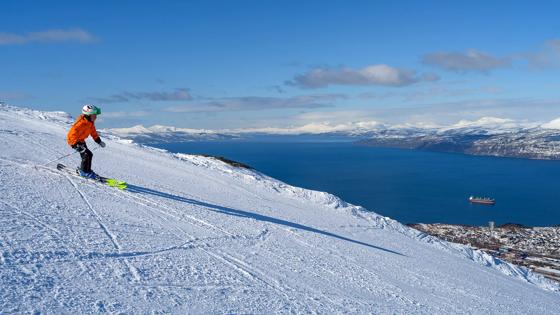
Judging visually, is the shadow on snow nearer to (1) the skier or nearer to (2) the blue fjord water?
(1) the skier

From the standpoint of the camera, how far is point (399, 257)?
12.4 metres

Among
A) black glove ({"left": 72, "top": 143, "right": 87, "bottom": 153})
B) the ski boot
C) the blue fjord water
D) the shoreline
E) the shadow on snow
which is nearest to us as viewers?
black glove ({"left": 72, "top": 143, "right": 87, "bottom": 153})

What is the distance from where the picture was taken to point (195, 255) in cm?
781

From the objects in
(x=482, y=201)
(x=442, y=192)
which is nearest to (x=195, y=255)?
(x=482, y=201)

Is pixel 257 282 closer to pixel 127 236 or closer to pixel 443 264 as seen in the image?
pixel 127 236

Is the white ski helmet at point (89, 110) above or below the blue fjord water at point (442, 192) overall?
above

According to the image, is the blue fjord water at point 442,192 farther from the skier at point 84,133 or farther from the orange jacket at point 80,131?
the orange jacket at point 80,131

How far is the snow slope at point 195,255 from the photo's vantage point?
5.78m

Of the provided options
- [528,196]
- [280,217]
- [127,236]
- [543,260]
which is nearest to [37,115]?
[280,217]

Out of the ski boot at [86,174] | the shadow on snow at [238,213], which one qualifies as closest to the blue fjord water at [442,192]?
the shadow on snow at [238,213]

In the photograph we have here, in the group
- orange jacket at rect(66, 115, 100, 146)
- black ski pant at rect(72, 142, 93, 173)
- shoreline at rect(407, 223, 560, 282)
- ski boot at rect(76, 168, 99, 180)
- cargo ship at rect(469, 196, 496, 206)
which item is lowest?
shoreline at rect(407, 223, 560, 282)

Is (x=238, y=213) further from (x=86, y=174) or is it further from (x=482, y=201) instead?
(x=482, y=201)

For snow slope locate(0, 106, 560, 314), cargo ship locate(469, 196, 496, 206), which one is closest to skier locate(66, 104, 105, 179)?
snow slope locate(0, 106, 560, 314)

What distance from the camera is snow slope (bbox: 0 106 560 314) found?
578 centimetres
